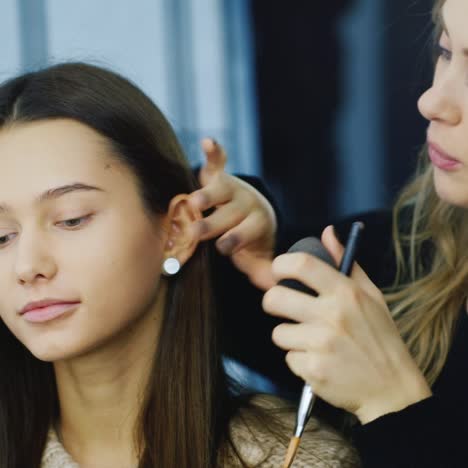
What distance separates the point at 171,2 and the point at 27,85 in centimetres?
126

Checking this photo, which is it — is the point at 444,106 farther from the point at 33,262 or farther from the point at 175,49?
the point at 175,49

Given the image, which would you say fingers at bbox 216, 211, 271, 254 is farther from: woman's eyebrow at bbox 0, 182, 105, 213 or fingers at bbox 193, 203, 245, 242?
woman's eyebrow at bbox 0, 182, 105, 213

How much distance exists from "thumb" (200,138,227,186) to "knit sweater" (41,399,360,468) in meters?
0.36

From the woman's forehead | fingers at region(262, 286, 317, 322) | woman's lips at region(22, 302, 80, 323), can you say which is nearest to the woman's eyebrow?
the woman's forehead

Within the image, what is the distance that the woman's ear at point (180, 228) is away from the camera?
53.0 inches

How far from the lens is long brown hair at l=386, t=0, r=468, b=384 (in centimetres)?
133

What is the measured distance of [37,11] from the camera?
224 centimetres

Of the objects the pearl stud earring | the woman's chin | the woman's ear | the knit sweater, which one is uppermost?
the woman's chin

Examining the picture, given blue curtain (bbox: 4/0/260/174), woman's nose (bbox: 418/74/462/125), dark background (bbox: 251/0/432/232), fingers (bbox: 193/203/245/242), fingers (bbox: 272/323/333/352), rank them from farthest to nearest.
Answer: dark background (bbox: 251/0/432/232) < blue curtain (bbox: 4/0/260/174) < fingers (bbox: 193/203/245/242) < woman's nose (bbox: 418/74/462/125) < fingers (bbox: 272/323/333/352)

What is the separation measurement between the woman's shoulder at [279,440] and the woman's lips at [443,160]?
0.43m

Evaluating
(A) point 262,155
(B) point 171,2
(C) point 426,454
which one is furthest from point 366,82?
(C) point 426,454

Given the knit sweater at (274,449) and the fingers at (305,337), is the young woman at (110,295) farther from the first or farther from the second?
the fingers at (305,337)

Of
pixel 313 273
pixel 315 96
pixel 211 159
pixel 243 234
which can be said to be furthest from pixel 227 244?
pixel 315 96

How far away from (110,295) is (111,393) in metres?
0.18
